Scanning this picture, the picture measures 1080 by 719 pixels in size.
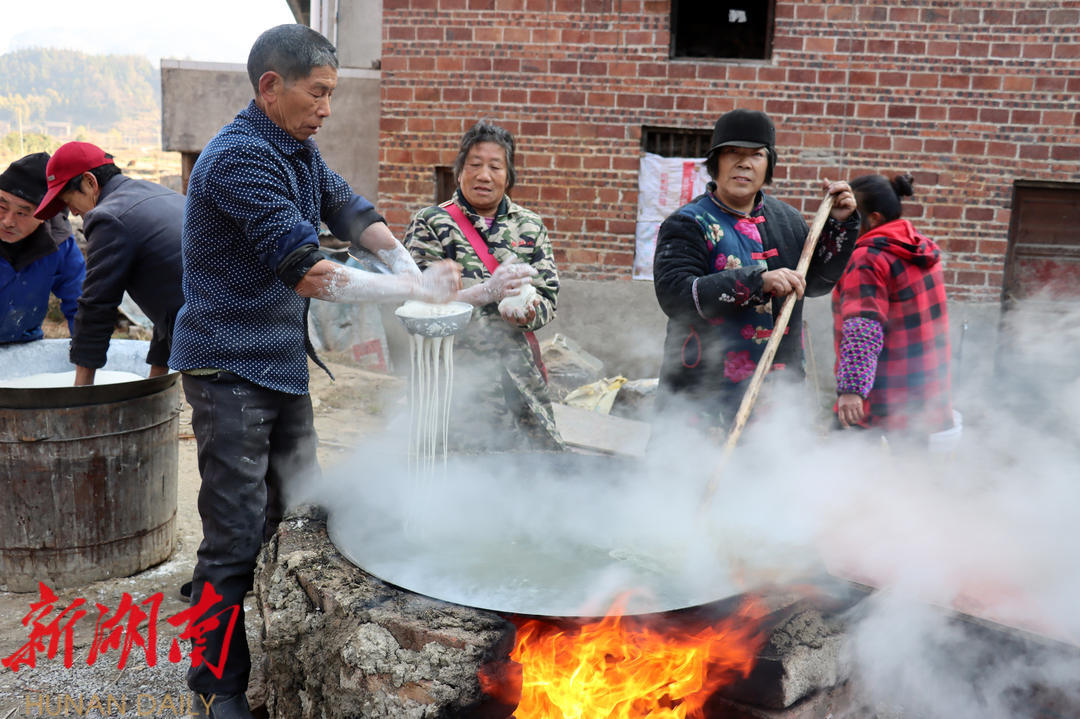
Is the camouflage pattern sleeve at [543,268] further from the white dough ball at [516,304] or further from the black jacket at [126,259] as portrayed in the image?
the black jacket at [126,259]

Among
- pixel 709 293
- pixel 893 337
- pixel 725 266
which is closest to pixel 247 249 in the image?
pixel 709 293

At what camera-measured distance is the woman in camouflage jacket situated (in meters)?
3.46

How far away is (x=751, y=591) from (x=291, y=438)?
1653 mm

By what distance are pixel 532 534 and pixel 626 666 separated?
0.82 m

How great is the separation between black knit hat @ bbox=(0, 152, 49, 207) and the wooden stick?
3.51 meters

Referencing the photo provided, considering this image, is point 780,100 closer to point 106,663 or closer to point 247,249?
point 247,249

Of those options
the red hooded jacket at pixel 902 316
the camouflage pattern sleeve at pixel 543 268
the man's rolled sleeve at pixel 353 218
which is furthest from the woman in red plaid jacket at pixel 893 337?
the man's rolled sleeve at pixel 353 218

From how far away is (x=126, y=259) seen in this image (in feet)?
10.7

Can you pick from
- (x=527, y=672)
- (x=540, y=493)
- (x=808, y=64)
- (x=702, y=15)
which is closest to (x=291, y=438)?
(x=540, y=493)

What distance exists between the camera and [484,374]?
3.49 metres

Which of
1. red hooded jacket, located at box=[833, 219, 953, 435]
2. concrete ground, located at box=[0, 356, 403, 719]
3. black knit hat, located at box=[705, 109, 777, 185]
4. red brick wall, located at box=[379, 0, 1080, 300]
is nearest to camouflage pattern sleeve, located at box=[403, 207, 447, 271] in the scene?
black knit hat, located at box=[705, 109, 777, 185]

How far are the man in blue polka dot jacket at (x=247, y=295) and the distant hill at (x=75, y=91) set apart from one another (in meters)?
82.5

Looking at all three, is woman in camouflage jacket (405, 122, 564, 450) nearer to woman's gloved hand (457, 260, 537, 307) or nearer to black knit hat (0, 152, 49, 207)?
woman's gloved hand (457, 260, 537, 307)

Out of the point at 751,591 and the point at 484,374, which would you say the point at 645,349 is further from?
the point at 751,591
